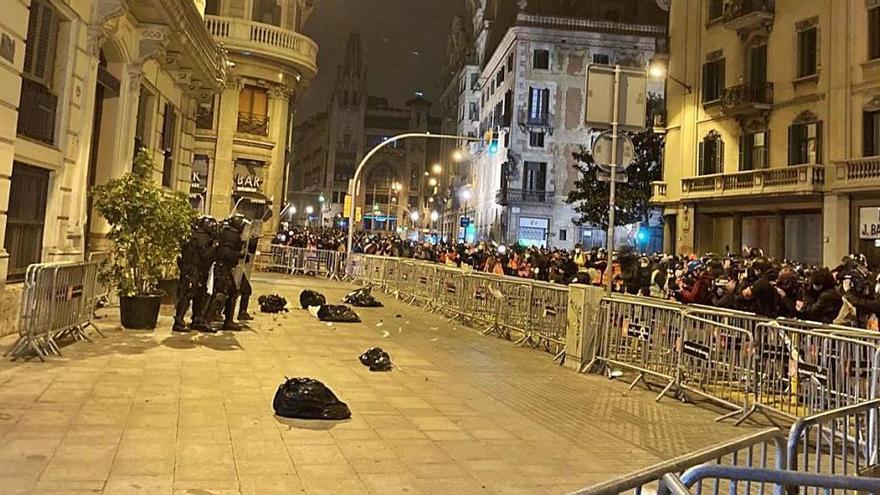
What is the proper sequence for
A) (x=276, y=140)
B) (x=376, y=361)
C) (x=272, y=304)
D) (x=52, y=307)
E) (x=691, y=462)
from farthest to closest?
1. (x=276, y=140)
2. (x=272, y=304)
3. (x=376, y=361)
4. (x=52, y=307)
5. (x=691, y=462)

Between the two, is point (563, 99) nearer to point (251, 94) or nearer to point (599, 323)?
point (251, 94)

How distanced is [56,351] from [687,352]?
8.57m

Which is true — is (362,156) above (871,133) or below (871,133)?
above

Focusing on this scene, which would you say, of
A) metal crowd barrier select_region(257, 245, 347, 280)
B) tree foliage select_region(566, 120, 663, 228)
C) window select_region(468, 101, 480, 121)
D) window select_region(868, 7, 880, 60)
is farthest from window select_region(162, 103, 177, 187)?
window select_region(468, 101, 480, 121)

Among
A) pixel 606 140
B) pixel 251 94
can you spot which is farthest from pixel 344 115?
pixel 606 140

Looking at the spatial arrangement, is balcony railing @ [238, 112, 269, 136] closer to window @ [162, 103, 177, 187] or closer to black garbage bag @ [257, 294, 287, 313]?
window @ [162, 103, 177, 187]

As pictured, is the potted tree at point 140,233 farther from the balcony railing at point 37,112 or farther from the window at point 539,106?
the window at point 539,106

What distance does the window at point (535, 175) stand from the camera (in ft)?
172

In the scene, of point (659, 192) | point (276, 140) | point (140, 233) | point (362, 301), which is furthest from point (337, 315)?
point (659, 192)

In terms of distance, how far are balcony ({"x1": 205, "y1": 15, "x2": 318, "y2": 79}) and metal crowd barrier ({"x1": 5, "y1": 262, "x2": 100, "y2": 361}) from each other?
817 inches

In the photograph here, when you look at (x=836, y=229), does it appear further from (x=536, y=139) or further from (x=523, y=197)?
(x=536, y=139)

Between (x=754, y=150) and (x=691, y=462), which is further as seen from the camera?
(x=754, y=150)

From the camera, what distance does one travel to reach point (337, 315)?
49.6ft

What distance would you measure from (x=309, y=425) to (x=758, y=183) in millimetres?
26443
